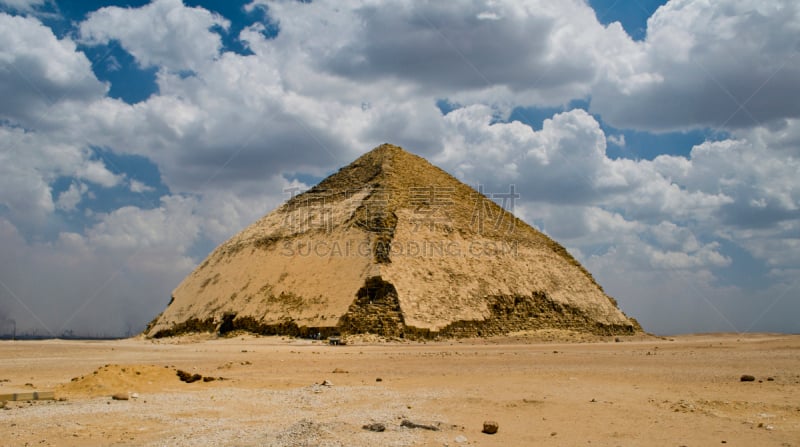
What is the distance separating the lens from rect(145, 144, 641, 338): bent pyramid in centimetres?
3334

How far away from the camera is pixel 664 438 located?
6.78 m

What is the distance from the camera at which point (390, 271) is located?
34250 millimetres

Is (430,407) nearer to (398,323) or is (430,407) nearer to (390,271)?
(398,323)

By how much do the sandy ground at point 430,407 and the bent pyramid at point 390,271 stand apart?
17.7 metres

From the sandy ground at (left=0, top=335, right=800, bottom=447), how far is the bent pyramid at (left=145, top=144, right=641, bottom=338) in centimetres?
1775

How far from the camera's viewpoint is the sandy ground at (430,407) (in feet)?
22.7

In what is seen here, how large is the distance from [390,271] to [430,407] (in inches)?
998

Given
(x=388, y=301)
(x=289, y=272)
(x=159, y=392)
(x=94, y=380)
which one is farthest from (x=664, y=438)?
(x=289, y=272)

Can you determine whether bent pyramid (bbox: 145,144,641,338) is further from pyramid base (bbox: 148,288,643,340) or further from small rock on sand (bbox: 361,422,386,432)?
small rock on sand (bbox: 361,422,386,432)

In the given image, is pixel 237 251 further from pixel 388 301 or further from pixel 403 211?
pixel 388 301

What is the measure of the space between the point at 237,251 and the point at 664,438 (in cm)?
4138
